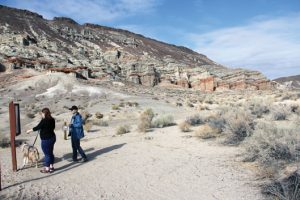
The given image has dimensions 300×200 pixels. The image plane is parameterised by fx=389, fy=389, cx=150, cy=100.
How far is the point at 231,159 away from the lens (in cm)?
1067

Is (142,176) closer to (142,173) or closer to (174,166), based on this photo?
(142,173)

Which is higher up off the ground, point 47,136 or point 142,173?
point 47,136

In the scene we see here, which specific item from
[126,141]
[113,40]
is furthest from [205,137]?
[113,40]

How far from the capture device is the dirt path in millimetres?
7910

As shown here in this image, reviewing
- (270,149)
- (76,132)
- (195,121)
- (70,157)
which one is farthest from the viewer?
(195,121)

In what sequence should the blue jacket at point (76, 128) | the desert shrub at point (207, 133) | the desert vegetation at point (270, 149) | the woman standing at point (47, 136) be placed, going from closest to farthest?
the desert vegetation at point (270, 149), the woman standing at point (47, 136), the blue jacket at point (76, 128), the desert shrub at point (207, 133)

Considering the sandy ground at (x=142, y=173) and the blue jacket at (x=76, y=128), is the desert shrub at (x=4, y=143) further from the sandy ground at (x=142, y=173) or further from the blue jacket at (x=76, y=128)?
the blue jacket at (x=76, y=128)

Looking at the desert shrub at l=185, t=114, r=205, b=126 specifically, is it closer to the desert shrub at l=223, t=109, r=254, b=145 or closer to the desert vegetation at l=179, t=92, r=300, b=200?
the desert vegetation at l=179, t=92, r=300, b=200

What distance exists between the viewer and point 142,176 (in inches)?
366

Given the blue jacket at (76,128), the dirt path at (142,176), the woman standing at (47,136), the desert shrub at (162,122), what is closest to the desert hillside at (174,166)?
the dirt path at (142,176)

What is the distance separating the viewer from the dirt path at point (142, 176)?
7.91 meters

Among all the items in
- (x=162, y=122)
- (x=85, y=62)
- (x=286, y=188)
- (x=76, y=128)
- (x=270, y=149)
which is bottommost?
(x=286, y=188)

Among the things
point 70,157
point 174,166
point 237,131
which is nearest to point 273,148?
point 174,166

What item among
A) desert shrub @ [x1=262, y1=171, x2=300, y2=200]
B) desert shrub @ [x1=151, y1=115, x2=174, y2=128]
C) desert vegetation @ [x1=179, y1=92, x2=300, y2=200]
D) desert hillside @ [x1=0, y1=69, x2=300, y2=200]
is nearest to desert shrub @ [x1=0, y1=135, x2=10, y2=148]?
desert hillside @ [x1=0, y1=69, x2=300, y2=200]
